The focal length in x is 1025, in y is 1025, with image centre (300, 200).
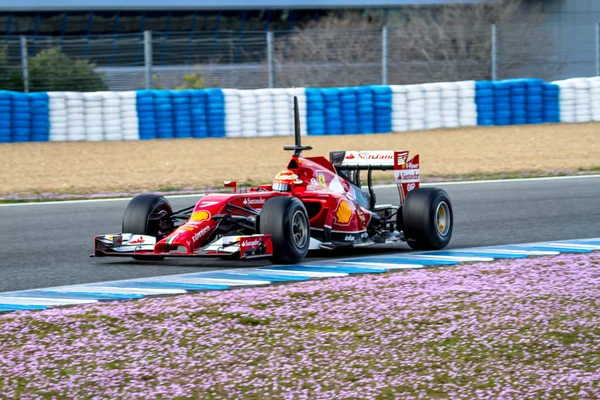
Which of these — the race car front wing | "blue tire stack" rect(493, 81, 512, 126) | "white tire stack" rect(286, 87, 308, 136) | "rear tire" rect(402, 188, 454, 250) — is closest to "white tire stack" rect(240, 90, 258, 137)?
"white tire stack" rect(286, 87, 308, 136)

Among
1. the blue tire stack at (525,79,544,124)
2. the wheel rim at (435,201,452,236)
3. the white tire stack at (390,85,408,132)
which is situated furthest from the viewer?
the blue tire stack at (525,79,544,124)

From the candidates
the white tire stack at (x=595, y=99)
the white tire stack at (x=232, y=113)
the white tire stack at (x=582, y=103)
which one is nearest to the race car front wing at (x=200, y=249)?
the white tire stack at (x=232, y=113)

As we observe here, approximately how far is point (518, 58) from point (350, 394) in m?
20.9

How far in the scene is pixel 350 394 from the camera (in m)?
4.54

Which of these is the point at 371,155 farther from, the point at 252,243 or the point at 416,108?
the point at 416,108

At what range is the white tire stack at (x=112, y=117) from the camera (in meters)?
19.3

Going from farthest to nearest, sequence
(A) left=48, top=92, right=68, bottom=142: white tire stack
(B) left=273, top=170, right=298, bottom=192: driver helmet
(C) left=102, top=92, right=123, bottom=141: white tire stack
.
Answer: (C) left=102, top=92, right=123, bottom=141: white tire stack
(A) left=48, top=92, right=68, bottom=142: white tire stack
(B) left=273, top=170, right=298, bottom=192: driver helmet

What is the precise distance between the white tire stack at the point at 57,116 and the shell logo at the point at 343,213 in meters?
11.6

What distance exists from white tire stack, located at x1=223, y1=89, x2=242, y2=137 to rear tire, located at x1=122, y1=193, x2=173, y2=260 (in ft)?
37.7

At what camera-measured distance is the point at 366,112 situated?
2052 cm

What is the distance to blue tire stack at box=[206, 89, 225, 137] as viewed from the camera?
19.9 m

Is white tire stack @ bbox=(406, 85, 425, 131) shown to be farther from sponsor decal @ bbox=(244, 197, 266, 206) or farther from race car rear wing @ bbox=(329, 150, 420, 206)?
sponsor decal @ bbox=(244, 197, 266, 206)

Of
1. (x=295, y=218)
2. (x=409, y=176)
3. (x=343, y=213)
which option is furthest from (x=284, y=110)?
(x=295, y=218)

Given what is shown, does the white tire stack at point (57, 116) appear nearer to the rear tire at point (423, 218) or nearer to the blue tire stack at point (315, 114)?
the blue tire stack at point (315, 114)
